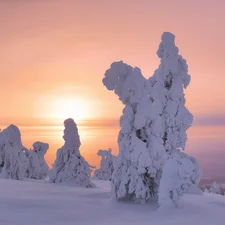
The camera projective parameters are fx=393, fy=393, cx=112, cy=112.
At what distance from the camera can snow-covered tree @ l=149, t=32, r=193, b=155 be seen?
32.3 metres

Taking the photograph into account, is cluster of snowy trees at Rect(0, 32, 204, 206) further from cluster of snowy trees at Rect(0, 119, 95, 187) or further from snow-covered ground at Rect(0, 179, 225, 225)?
snow-covered ground at Rect(0, 179, 225, 225)

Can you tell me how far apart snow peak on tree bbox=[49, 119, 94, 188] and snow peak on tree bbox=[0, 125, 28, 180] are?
16.9ft

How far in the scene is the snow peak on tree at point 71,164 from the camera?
28906 mm

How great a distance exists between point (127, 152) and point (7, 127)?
19.3 m

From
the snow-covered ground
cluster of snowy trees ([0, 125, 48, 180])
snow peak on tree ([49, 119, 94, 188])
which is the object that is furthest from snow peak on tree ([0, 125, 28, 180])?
the snow-covered ground

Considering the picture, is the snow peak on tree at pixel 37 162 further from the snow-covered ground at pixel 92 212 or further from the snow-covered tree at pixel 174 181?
the snow-covered tree at pixel 174 181

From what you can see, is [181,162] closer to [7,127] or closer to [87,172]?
[87,172]

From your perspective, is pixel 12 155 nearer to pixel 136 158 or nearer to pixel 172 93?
pixel 172 93

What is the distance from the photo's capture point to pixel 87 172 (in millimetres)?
29562

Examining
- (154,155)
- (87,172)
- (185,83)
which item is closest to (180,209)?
(154,155)

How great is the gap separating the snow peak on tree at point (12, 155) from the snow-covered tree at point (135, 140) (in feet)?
53.3

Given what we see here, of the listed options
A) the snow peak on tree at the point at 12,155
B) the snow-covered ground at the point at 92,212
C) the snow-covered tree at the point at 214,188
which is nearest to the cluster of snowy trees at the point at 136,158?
the snow-covered ground at the point at 92,212

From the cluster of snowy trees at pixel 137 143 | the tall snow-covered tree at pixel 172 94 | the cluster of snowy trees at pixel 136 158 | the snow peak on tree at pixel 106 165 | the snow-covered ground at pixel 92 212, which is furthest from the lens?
the snow peak on tree at pixel 106 165

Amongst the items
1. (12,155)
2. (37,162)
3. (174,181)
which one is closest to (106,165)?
(37,162)
